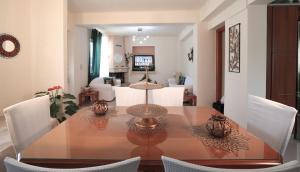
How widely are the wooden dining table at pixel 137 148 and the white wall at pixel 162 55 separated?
8662 millimetres

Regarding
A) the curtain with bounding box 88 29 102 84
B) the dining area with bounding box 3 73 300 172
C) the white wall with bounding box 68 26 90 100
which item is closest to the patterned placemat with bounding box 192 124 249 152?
the dining area with bounding box 3 73 300 172

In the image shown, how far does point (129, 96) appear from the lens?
8.41ft

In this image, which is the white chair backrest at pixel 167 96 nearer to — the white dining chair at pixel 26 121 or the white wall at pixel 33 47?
the white dining chair at pixel 26 121

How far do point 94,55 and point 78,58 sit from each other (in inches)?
55.9

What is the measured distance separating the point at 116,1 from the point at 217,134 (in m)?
4.13

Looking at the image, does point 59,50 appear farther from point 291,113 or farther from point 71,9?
point 291,113

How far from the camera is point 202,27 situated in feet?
18.9

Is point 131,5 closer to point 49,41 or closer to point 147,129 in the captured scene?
point 49,41

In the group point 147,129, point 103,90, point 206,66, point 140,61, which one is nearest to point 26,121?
point 147,129

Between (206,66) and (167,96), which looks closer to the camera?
(167,96)

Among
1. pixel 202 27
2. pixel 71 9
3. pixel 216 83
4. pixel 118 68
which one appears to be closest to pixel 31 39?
pixel 71 9

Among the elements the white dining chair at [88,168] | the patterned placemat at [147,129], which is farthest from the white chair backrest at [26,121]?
the white dining chair at [88,168]

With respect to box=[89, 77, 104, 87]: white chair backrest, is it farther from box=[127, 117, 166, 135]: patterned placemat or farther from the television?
box=[127, 117, 166, 135]: patterned placemat

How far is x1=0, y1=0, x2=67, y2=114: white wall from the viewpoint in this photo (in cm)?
434
